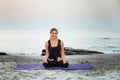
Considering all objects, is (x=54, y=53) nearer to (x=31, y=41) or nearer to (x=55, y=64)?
(x=55, y=64)

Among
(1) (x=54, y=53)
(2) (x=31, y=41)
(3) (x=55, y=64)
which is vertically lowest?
(3) (x=55, y=64)

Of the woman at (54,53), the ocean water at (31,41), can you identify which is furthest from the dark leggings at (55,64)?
the ocean water at (31,41)

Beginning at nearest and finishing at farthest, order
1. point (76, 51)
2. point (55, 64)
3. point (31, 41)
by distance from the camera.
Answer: point (55, 64) < point (31, 41) < point (76, 51)

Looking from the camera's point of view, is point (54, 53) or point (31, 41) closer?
point (54, 53)

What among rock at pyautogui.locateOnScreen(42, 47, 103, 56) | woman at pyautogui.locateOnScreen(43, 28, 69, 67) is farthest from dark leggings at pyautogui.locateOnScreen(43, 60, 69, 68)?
rock at pyautogui.locateOnScreen(42, 47, 103, 56)

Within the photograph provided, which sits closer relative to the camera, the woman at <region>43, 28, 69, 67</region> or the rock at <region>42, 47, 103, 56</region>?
the woman at <region>43, 28, 69, 67</region>

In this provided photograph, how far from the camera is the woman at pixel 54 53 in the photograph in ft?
17.4

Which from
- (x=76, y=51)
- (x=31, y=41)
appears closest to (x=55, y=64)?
(x=31, y=41)

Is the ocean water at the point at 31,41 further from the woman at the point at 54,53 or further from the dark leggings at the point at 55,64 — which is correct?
the dark leggings at the point at 55,64

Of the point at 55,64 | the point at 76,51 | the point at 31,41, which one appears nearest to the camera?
the point at 55,64

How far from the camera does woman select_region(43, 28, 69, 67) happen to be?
17.4ft

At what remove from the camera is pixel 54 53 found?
5.39 meters

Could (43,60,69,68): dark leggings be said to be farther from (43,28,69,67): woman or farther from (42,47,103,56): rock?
(42,47,103,56): rock

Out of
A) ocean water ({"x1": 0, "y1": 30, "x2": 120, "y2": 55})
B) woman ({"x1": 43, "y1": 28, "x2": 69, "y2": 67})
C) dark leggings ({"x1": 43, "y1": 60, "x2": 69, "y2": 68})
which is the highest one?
ocean water ({"x1": 0, "y1": 30, "x2": 120, "y2": 55})
